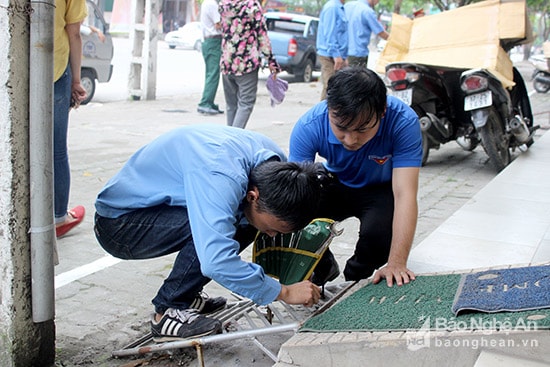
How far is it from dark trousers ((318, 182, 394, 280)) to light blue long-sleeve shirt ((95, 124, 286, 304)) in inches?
24.4

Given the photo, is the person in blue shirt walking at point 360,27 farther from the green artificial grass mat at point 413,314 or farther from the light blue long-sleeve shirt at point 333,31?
the green artificial grass mat at point 413,314

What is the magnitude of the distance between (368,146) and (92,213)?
2.36m

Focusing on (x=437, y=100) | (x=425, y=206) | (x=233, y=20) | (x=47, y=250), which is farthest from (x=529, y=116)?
(x=47, y=250)

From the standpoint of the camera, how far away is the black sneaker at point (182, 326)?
8.49 ft

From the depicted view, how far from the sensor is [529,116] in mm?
6887

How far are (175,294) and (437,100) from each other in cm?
439

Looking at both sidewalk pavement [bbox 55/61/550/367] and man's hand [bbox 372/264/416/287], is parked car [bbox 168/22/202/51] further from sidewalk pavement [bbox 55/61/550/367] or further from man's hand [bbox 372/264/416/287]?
man's hand [bbox 372/264/416/287]

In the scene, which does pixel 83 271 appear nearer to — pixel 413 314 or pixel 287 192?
pixel 287 192

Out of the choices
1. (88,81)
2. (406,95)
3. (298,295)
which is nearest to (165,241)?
(298,295)

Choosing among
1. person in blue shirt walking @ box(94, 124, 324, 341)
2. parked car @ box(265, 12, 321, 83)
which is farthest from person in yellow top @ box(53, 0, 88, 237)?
parked car @ box(265, 12, 321, 83)

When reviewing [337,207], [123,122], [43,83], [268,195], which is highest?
[43,83]

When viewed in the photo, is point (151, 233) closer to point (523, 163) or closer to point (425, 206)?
point (425, 206)

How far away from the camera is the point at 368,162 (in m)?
3.10

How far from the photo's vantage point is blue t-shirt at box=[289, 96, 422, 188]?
294 centimetres
